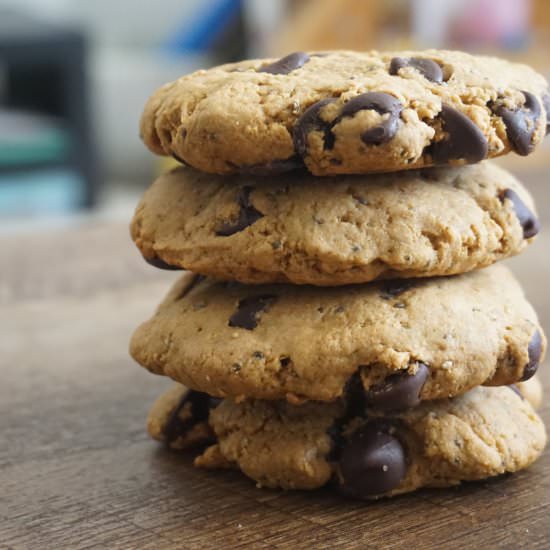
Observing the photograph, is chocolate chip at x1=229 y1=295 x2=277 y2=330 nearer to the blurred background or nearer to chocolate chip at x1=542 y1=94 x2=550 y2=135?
chocolate chip at x1=542 y1=94 x2=550 y2=135

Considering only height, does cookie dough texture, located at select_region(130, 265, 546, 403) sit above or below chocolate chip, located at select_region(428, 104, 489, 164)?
below

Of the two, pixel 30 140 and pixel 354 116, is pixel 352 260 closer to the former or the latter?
pixel 354 116

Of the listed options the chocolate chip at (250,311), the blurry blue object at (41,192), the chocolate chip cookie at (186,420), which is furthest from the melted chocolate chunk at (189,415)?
the blurry blue object at (41,192)

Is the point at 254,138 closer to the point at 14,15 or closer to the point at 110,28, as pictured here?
the point at 14,15

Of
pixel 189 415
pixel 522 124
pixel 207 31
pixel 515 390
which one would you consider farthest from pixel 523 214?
pixel 207 31

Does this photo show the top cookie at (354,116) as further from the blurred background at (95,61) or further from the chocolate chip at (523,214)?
the blurred background at (95,61)

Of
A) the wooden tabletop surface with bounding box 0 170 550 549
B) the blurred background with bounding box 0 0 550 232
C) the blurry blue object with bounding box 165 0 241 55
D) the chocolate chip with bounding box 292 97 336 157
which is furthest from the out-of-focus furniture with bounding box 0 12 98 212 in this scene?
the chocolate chip with bounding box 292 97 336 157
